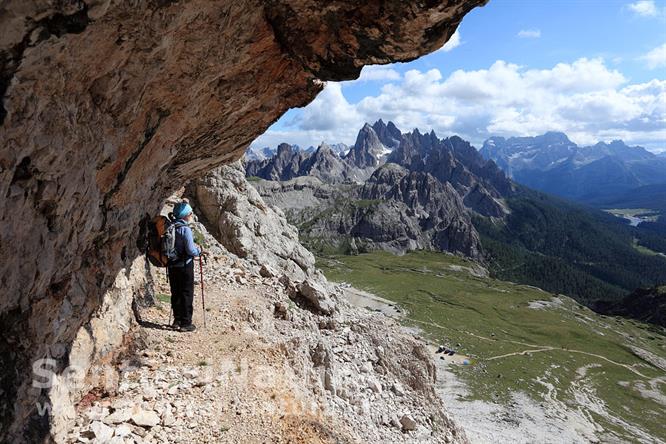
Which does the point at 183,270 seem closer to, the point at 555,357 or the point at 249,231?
the point at 249,231

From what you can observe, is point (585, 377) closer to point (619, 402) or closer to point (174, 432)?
point (619, 402)

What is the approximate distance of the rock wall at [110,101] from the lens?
6.96 meters

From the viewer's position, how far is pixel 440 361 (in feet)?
377

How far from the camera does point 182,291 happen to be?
15391 mm

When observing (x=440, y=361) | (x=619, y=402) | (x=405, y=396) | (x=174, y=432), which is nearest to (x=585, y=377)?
(x=619, y=402)

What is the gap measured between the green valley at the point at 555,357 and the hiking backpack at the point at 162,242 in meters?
93.2

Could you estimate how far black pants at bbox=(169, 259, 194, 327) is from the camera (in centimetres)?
1526

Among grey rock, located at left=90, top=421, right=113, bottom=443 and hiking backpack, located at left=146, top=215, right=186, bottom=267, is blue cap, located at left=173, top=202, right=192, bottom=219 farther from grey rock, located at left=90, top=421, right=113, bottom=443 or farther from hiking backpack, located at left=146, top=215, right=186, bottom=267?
grey rock, located at left=90, top=421, right=113, bottom=443

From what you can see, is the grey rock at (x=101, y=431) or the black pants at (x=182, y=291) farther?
the black pants at (x=182, y=291)

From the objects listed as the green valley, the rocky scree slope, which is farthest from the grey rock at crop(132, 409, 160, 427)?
the green valley

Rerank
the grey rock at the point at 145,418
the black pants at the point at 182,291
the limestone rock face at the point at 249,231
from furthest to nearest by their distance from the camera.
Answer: the limestone rock face at the point at 249,231, the black pants at the point at 182,291, the grey rock at the point at 145,418

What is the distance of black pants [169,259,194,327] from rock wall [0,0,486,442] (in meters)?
1.76

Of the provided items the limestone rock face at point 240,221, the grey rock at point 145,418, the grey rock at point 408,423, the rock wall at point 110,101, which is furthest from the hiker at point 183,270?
the limestone rock face at point 240,221

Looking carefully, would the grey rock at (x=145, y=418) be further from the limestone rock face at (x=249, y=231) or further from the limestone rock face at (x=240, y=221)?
the limestone rock face at (x=240, y=221)
